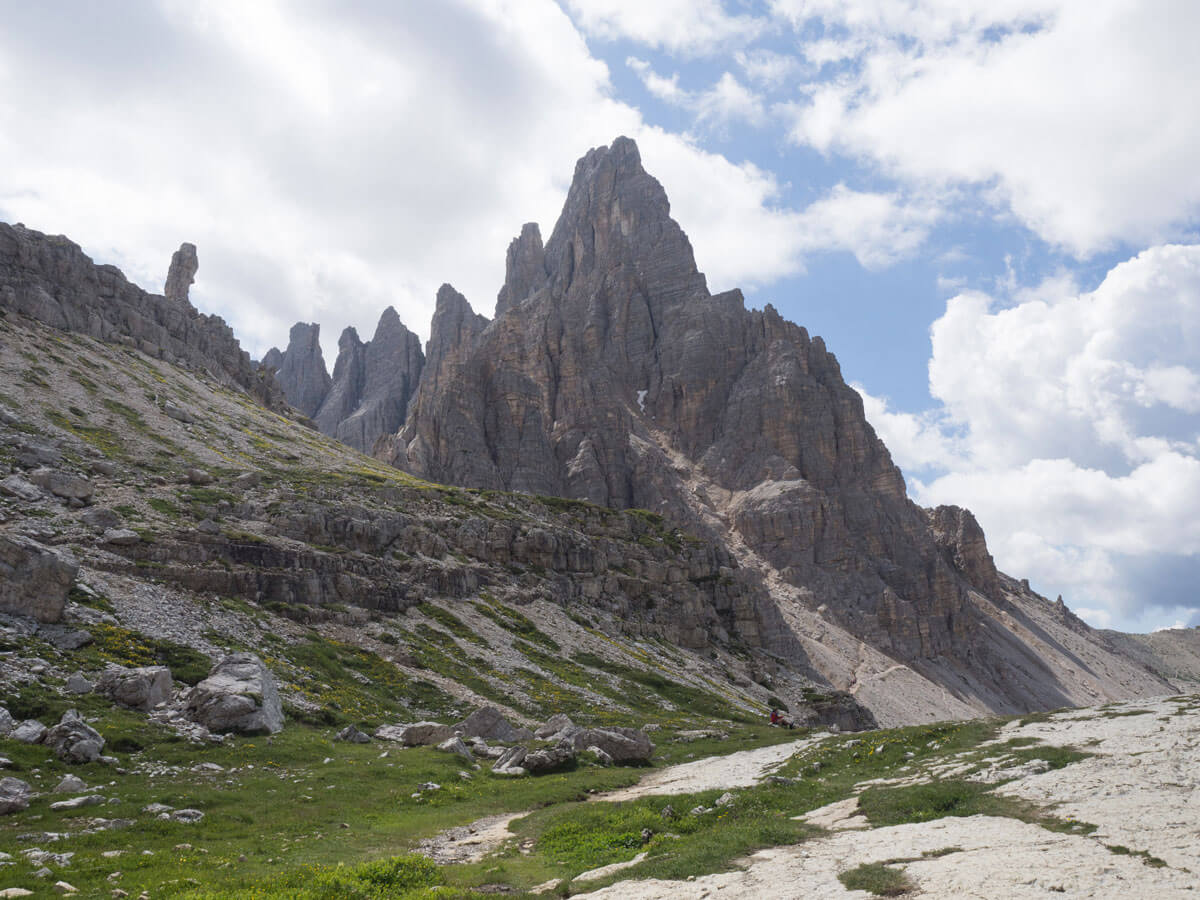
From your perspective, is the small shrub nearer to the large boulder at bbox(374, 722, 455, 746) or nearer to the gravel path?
the gravel path

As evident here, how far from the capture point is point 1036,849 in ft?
48.5

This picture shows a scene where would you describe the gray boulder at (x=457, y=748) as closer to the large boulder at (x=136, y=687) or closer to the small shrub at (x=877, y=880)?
the large boulder at (x=136, y=687)

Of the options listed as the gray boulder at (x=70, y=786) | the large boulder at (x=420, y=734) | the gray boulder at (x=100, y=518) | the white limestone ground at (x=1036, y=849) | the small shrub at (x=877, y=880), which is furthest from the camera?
the gray boulder at (x=100, y=518)

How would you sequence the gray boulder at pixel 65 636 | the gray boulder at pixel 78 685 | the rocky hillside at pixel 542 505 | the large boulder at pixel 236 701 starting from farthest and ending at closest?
the rocky hillside at pixel 542 505, the gray boulder at pixel 65 636, the large boulder at pixel 236 701, the gray boulder at pixel 78 685

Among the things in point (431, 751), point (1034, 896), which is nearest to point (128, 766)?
point (431, 751)

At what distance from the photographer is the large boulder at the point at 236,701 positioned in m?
33.3

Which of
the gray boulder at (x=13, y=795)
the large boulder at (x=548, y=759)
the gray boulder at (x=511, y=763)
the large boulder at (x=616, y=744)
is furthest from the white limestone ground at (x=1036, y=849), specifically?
the large boulder at (x=616, y=744)

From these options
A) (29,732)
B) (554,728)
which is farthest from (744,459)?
(29,732)

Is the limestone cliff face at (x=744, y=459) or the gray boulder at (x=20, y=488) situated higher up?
the limestone cliff face at (x=744, y=459)

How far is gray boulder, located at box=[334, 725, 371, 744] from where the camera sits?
37.4m

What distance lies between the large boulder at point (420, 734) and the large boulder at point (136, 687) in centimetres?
1117

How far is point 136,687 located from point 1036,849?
33662 mm

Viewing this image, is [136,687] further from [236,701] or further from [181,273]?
[181,273]

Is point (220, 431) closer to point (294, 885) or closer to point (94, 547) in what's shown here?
point (94, 547)
